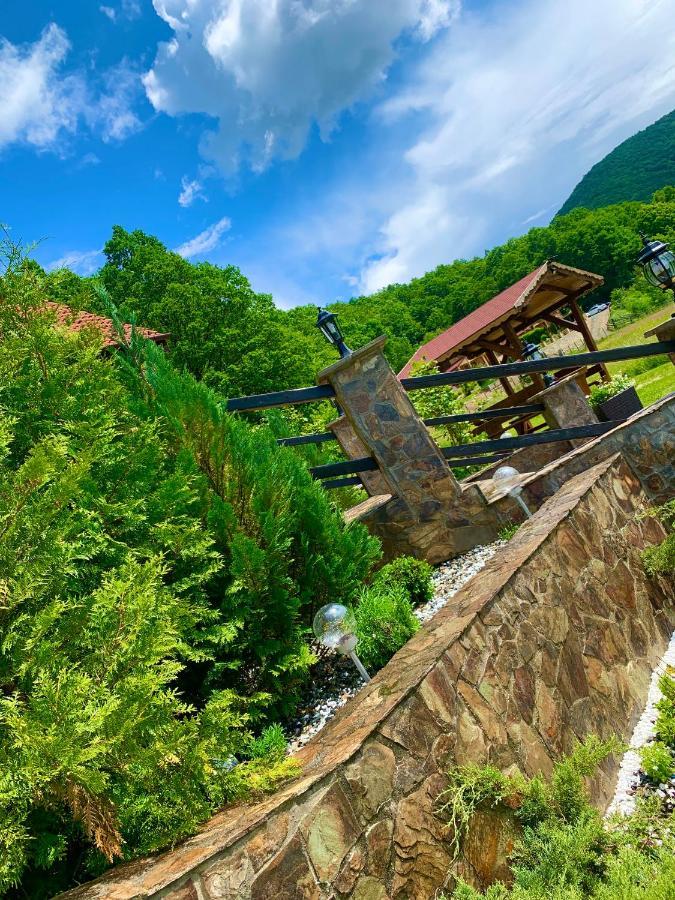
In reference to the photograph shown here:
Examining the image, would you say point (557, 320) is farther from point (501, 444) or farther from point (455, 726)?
point (455, 726)

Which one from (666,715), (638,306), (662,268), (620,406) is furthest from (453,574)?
(638,306)

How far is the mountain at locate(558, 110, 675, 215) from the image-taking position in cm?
6981

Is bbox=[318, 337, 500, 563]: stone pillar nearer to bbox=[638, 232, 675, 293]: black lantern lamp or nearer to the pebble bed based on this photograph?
the pebble bed

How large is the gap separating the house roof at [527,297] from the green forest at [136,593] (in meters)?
12.7

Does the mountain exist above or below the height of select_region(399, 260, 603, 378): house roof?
above

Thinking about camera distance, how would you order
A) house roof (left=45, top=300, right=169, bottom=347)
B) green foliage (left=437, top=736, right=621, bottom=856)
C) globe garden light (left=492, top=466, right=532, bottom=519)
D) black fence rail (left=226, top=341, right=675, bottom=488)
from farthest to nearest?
black fence rail (left=226, top=341, right=675, bottom=488) < globe garden light (left=492, top=466, right=532, bottom=519) < house roof (left=45, top=300, right=169, bottom=347) < green foliage (left=437, top=736, right=621, bottom=856)

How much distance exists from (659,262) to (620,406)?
2.68 metres

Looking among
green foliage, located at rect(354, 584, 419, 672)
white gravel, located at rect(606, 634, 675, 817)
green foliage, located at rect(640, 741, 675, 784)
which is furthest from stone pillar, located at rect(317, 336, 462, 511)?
green foliage, located at rect(640, 741, 675, 784)

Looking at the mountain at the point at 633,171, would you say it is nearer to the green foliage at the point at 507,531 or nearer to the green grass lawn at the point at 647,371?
the green grass lawn at the point at 647,371

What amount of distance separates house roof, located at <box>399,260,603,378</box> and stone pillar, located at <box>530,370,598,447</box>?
7.49 m

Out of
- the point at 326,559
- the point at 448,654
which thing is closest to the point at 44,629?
the point at 448,654

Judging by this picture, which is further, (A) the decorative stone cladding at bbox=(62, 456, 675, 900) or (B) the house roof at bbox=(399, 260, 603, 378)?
(B) the house roof at bbox=(399, 260, 603, 378)

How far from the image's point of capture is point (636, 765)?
312 centimetres

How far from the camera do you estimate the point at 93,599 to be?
7.86 ft
